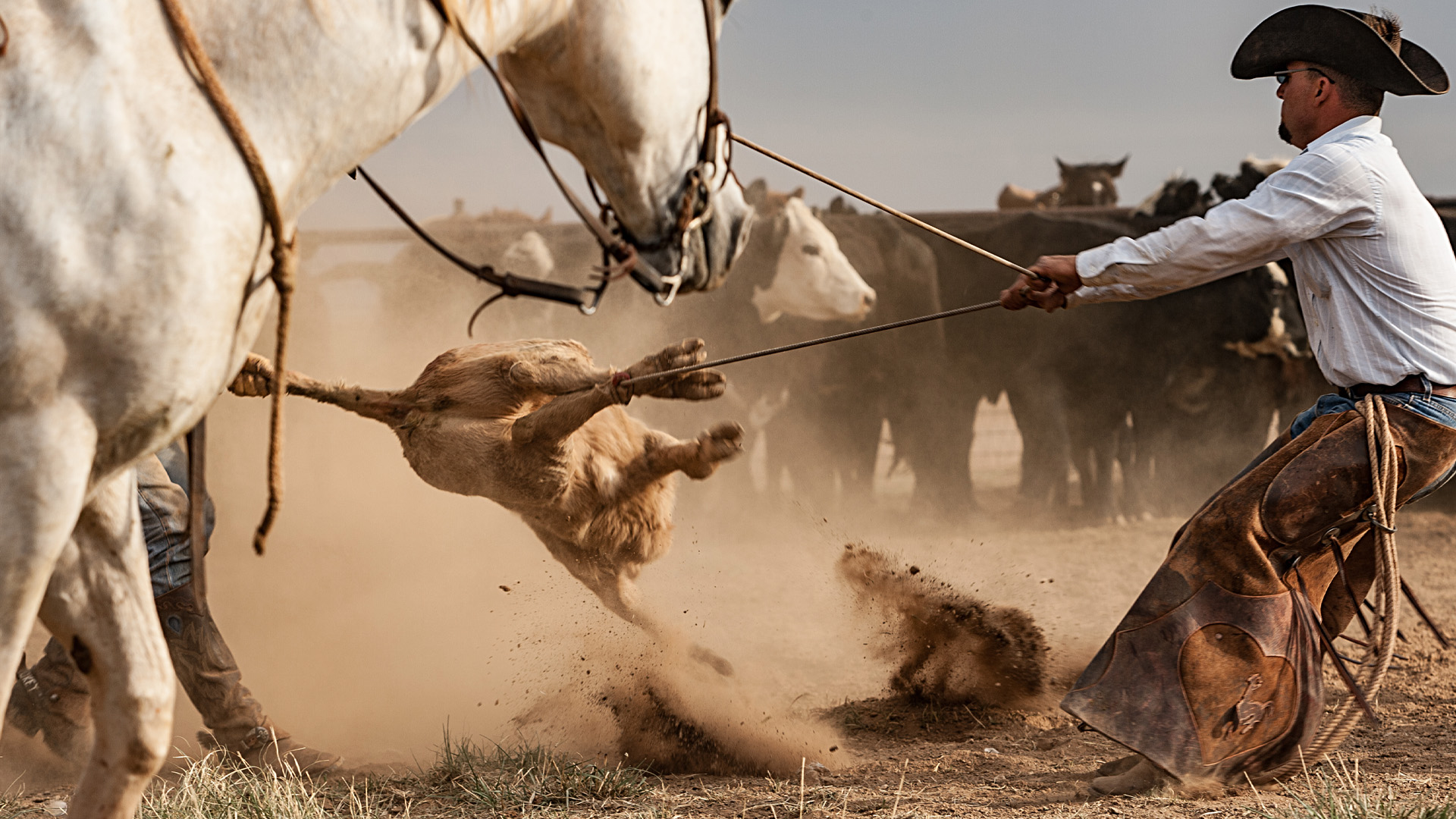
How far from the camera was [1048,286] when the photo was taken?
127 inches

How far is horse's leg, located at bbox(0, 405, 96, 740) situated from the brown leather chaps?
2564mm

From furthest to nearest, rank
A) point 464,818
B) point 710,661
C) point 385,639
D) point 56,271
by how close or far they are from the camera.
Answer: point 385,639 < point 710,661 < point 464,818 < point 56,271

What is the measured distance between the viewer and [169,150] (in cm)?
163

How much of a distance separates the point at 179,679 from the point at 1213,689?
330 centimetres

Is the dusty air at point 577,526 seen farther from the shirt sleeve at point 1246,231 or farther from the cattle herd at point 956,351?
the cattle herd at point 956,351

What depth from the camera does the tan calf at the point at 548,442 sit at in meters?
3.70

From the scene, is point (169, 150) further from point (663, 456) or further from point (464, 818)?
point (663, 456)

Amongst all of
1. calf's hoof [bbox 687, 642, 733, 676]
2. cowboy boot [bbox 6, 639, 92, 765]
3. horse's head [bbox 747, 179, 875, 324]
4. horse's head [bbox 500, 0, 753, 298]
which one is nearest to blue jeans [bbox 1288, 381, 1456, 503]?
horse's head [bbox 500, 0, 753, 298]

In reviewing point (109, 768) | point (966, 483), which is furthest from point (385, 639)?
point (966, 483)

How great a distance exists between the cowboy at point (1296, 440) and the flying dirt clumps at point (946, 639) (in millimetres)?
1229

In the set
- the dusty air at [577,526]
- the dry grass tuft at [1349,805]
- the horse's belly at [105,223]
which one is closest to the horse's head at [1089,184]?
the dusty air at [577,526]

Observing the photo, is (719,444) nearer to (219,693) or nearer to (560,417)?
(560,417)

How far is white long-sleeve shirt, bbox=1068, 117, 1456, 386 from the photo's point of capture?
117 inches

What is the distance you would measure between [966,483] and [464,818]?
860 cm
